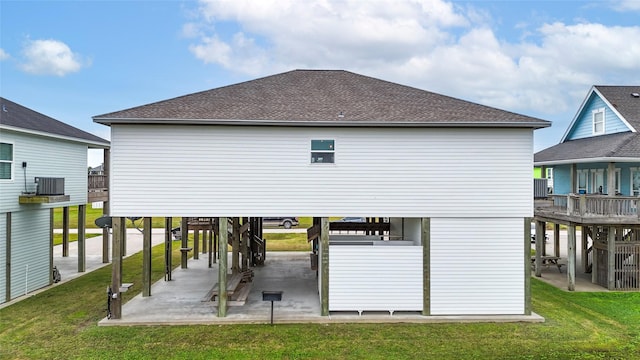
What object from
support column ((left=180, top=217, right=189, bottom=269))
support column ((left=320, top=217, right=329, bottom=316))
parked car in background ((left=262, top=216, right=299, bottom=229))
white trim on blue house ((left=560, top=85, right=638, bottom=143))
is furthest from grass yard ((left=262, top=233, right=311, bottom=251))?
white trim on blue house ((left=560, top=85, right=638, bottom=143))

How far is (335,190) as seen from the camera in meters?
11.4

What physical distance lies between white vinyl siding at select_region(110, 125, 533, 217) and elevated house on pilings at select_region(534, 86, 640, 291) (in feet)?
16.4

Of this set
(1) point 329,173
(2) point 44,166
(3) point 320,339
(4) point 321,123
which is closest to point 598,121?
(1) point 329,173

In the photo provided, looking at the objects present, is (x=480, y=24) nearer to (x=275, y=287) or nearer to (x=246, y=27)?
(x=246, y=27)

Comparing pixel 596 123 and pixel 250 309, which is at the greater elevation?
pixel 596 123

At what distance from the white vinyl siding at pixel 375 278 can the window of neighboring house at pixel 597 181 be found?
11.0 metres

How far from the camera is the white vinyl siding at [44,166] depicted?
1320cm

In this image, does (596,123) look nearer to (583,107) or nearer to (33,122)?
(583,107)

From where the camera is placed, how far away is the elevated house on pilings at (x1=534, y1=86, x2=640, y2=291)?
1431 centimetres

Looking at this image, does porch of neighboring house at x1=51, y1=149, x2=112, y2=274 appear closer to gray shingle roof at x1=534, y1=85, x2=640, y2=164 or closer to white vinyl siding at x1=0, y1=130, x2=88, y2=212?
white vinyl siding at x1=0, y1=130, x2=88, y2=212

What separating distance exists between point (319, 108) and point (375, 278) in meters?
5.22

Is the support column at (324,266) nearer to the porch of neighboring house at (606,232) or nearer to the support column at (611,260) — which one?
the porch of neighboring house at (606,232)

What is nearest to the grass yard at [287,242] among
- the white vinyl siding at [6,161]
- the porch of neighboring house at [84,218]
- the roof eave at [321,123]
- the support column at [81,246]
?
the porch of neighboring house at [84,218]

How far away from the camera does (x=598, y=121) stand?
1861 cm
